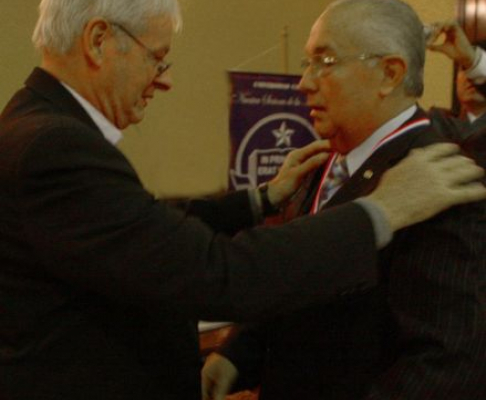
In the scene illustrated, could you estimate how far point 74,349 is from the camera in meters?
1.04

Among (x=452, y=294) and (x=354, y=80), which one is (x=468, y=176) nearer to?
(x=452, y=294)

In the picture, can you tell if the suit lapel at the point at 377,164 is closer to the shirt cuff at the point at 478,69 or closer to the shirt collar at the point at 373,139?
the shirt collar at the point at 373,139

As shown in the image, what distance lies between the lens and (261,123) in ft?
10.7

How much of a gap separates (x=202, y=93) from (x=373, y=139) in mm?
1941

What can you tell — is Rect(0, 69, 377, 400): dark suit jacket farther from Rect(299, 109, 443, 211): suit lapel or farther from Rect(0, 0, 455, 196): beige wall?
Rect(0, 0, 455, 196): beige wall

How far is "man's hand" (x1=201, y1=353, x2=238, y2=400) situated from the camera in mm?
1500

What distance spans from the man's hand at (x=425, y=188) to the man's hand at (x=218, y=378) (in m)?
0.66

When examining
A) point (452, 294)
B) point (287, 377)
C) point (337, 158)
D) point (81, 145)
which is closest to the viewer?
point (81, 145)

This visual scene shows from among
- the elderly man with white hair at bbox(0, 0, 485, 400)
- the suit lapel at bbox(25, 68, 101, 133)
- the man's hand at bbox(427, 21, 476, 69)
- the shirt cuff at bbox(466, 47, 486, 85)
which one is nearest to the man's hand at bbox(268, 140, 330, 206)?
the elderly man with white hair at bbox(0, 0, 485, 400)

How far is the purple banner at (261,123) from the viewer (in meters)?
3.22

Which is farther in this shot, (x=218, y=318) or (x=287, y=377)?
(x=287, y=377)

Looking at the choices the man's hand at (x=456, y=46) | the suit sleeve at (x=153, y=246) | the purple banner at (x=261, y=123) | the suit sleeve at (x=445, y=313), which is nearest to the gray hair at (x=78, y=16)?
the suit sleeve at (x=153, y=246)

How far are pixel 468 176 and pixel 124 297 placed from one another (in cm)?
56

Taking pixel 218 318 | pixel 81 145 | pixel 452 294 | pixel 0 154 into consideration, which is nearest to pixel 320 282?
pixel 218 318
